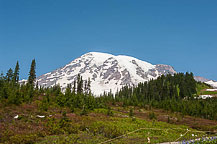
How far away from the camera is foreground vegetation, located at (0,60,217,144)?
1597 cm

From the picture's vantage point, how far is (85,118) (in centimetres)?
2827

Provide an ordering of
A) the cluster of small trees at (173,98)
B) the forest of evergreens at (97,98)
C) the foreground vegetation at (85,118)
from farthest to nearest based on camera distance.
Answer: the cluster of small trees at (173,98) < the forest of evergreens at (97,98) < the foreground vegetation at (85,118)

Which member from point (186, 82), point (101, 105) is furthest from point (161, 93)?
point (101, 105)

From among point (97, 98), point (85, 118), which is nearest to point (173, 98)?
point (97, 98)

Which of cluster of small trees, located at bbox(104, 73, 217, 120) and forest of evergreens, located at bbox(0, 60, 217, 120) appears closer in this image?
forest of evergreens, located at bbox(0, 60, 217, 120)

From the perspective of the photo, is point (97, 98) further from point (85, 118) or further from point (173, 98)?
point (173, 98)

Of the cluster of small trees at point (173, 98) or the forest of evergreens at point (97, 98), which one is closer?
the forest of evergreens at point (97, 98)

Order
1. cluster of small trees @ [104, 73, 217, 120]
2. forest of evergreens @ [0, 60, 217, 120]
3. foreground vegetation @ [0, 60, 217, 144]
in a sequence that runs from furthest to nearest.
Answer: cluster of small trees @ [104, 73, 217, 120] < forest of evergreens @ [0, 60, 217, 120] < foreground vegetation @ [0, 60, 217, 144]

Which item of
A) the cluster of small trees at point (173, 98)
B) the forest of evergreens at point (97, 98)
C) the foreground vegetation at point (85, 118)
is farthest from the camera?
the cluster of small trees at point (173, 98)

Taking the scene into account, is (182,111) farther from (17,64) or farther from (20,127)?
(17,64)

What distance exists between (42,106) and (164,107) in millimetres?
52058

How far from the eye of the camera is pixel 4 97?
A: 111 ft

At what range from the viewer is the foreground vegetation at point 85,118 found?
52.4 feet

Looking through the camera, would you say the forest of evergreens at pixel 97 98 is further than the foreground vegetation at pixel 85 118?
Yes
